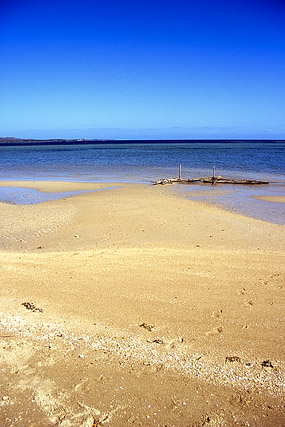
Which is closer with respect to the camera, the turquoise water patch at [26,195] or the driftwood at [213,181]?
the turquoise water patch at [26,195]

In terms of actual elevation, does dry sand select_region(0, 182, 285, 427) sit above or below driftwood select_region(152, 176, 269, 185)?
below

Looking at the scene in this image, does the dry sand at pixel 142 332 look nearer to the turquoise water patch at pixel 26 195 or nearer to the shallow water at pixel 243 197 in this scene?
the shallow water at pixel 243 197

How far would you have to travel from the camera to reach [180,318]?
5051 millimetres

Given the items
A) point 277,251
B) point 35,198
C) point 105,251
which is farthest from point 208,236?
point 35,198

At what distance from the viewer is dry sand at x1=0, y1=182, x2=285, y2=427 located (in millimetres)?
3420

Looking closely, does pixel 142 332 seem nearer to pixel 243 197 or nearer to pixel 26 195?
pixel 243 197

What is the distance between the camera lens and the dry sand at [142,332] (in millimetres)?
3420

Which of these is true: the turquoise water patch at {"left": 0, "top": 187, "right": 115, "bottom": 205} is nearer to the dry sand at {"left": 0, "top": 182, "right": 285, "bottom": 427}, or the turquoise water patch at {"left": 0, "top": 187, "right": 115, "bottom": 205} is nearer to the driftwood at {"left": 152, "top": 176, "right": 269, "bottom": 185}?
the driftwood at {"left": 152, "top": 176, "right": 269, "bottom": 185}

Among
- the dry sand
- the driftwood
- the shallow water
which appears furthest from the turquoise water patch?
the dry sand

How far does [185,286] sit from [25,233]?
634cm

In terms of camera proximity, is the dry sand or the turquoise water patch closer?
the dry sand

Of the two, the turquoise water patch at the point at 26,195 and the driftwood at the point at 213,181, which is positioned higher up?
the driftwood at the point at 213,181

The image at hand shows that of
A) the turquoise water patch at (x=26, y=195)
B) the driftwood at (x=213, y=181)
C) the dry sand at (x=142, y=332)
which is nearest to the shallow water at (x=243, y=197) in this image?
the driftwood at (x=213, y=181)

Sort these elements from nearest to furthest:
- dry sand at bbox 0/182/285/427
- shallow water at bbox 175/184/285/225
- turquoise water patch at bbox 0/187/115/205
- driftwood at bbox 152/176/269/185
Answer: dry sand at bbox 0/182/285/427
shallow water at bbox 175/184/285/225
turquoise water patch at bbox 0/187/115/205
driftwood at bbox 152/176/269/185
